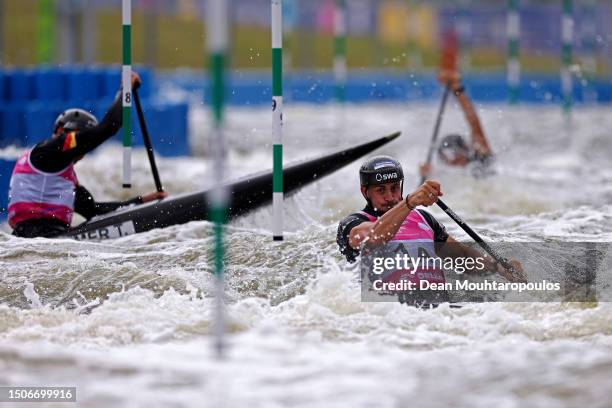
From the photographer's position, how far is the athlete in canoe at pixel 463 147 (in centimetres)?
1086

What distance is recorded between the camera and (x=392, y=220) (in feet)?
20.1

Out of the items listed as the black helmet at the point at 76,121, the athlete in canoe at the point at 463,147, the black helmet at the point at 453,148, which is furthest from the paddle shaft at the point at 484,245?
the black helmet at the point at 453,148

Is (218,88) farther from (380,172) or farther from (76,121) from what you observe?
(76,121)

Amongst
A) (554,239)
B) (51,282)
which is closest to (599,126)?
(554,239)

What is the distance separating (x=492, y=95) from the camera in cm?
2462

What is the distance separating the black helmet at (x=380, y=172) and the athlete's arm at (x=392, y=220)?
27 cm

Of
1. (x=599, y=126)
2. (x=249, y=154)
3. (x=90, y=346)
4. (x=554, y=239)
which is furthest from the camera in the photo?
(x=599, y=126)

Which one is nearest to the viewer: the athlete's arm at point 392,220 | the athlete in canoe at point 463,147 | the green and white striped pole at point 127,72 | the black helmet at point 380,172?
the athlete's arm at point 392,220

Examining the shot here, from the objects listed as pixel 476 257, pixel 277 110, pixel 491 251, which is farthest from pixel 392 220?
pixel 277 110

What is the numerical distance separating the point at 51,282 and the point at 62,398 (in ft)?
8.09

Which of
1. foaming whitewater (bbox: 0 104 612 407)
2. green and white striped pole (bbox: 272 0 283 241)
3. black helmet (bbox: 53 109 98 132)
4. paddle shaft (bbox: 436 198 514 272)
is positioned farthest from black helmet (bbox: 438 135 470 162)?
paddle shaft (bbox: 436 198 514 272)

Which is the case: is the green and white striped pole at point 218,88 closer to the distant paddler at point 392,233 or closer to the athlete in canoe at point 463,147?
the distant paddler at point 392,233

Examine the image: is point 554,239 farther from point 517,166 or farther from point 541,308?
point 517,166

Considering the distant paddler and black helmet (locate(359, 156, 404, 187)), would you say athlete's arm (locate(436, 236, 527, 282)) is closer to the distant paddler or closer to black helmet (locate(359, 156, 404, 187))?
the distant paddler
